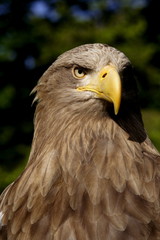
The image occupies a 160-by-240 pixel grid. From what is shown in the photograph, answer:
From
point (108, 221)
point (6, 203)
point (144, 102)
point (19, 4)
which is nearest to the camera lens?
point (108, 221)

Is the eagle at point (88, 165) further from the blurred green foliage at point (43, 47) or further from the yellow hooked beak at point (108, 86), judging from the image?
the blurred green foliage at point (43, 47)

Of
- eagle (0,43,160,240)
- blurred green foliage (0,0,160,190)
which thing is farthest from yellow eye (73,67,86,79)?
blurred green foliage (0,0,160,190)

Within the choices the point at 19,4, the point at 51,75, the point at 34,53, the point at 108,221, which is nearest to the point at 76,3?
the point at 19,4

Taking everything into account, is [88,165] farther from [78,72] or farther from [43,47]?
[43,47]

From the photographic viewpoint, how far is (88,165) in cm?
343

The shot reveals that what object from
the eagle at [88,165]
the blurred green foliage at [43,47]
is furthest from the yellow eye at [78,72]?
the blurred green foliage at [43,47]

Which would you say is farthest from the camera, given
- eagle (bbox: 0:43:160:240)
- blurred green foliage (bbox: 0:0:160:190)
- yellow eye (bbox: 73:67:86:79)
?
blurred green foliage (bbox: 0:0:160:190)

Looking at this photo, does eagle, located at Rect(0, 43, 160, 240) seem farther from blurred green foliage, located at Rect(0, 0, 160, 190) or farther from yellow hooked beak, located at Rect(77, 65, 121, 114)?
blurred green foliage, located at Rect(0, 0, 160, 190)

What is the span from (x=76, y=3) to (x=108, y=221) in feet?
35.1

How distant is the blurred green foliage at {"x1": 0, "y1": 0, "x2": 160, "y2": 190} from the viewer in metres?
9.90

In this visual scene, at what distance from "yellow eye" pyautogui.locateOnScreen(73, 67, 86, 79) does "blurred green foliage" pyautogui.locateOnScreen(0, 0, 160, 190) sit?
16.8 feet

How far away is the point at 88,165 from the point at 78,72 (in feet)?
1.84

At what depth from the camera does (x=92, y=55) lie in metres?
3.57

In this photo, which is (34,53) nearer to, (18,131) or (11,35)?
(11,35)
